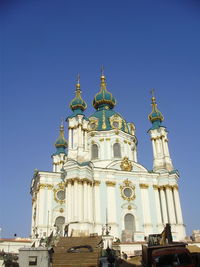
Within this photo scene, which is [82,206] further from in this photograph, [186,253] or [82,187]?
[186,253]

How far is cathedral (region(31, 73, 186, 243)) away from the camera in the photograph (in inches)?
1214

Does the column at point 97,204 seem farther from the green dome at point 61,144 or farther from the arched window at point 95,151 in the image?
the green dome at point 61,144

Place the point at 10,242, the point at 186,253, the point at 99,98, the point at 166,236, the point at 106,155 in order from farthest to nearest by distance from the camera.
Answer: the point at 99,98 < the point at 106,155 < the point at 10,242 < the point at 166,236 < the point at 186,253

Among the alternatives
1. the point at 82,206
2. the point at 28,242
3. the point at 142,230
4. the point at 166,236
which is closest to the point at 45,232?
the point at 28,242

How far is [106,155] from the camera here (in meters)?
38.0

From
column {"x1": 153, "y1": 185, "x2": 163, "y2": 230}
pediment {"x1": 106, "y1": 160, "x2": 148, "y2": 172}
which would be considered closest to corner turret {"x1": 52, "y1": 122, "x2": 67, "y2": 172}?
pediment {"x1": 106, "y1": 160, "x2": 148, "y2": 172}

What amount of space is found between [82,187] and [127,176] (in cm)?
667

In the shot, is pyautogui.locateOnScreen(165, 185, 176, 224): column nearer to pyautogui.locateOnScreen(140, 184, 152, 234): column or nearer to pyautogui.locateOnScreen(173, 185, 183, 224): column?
pyautogui.locateOnScreen(173, 185, 183, 224): column

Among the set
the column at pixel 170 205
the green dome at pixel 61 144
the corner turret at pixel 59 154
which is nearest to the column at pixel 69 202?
the column at pixel 170 205

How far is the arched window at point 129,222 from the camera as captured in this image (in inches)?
1291

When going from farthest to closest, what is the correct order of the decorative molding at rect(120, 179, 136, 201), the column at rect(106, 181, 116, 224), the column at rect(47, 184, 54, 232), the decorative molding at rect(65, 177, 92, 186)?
the decorative molding at rect(120, 179, 136, 201) → the column at rect(47, 184, 54, 232) → the column at rect(106, 181, 116, 224) → the decorative molding at rect(65, 177, 92, 186)

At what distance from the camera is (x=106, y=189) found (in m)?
33.3

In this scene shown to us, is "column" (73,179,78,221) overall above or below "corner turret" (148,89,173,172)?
below

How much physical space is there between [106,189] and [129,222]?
183 inches
